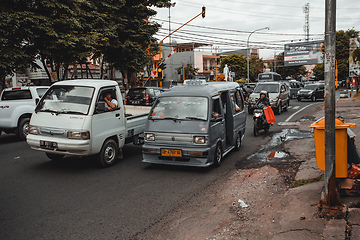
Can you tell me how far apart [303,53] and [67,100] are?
57397 mm

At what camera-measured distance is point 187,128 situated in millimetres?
7512

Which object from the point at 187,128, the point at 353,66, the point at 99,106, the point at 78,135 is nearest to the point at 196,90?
the point at 187,128

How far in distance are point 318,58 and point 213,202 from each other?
57780 mm

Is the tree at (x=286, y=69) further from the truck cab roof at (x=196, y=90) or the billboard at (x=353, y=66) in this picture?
the truck cab roof at (x=196, y=90)

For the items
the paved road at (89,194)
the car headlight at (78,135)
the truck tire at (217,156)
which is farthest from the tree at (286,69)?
the car headlight at (78,135)

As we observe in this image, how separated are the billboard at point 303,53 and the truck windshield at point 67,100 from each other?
183 ft

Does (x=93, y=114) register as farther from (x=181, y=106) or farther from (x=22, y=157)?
(x=22, y=157)

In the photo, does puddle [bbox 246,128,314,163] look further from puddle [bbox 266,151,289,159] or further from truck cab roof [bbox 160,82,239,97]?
truck cab roof [bbox 160,82,239,97]

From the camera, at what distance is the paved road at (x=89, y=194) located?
4.81m

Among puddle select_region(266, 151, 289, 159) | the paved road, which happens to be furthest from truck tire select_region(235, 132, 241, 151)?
puddle select_region(266, 151, 289, 159)

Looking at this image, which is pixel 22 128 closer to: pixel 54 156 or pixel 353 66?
pixel 54 156

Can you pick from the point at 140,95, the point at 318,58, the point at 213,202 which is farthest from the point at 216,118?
the point at 318,58

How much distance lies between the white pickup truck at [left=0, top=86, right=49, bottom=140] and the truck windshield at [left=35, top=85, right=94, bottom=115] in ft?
14.2

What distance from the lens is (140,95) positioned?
2088 centimetres
